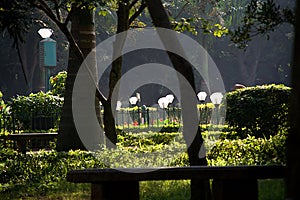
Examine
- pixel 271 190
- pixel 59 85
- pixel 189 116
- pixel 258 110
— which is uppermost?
pixel 59 85

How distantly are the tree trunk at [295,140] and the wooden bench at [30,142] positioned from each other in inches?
578

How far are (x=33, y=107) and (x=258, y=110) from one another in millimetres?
9971

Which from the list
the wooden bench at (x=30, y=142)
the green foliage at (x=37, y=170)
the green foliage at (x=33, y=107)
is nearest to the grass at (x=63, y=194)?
the green foliage at (x=37, y=170)

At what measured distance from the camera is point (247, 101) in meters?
17.0

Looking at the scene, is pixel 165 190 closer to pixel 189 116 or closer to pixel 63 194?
pixel 63 194

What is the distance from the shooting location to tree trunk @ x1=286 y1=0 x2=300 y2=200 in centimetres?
234

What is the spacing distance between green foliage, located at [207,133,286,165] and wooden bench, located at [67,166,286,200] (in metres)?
4.79

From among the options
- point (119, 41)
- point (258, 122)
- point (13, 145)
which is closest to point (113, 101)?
point (119, 41)

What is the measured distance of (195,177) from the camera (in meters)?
5.39

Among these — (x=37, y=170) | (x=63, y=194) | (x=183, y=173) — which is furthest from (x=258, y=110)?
(x=183, y=173)

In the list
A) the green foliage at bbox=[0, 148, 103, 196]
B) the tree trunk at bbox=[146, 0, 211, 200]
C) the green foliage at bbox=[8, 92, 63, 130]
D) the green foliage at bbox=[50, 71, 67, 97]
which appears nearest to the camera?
the tree trunk at bbox=[146, 0, 211, 200]

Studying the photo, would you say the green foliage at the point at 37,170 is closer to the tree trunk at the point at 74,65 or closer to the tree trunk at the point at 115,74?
the tree trunk at the point at 115,74

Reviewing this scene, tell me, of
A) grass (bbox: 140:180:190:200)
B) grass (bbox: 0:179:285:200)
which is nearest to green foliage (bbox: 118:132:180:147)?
grass (bbox: 0:179:285:200)

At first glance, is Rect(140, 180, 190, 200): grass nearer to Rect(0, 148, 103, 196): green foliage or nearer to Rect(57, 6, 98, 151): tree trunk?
Rect(0, 148, 103, 196): green foliage
